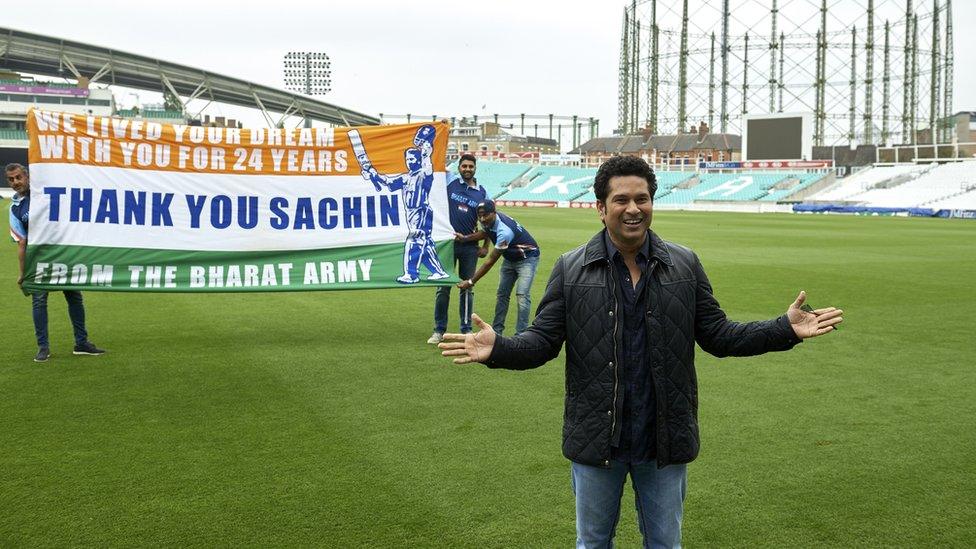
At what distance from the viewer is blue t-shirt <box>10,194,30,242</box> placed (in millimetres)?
8578

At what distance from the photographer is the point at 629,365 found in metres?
3.14

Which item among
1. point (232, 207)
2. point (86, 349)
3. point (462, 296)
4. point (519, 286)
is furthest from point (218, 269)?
point (519, 286)

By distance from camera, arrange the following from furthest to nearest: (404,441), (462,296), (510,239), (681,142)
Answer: (681,142) → (462,296) → (510,239) → (404,441)

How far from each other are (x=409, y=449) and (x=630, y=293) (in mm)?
2978

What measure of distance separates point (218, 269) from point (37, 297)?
1821 mm

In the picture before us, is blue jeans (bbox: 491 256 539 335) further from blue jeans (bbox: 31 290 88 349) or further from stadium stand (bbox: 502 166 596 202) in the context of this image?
stadium stand (bbox: 502 166 596 202)

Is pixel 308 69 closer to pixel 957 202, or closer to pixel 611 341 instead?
pixel 957 202

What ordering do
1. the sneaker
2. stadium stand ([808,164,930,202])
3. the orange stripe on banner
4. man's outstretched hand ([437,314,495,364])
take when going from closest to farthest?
man's outstretched hand ([437,314,495,364]), the sneaker, the orange stripe on banner, stadium stand ([808,164,930,202])

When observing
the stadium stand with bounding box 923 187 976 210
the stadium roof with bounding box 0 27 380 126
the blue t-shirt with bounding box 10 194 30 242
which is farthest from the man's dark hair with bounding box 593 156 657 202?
the stadium roof with bounding box 0 27 380 126

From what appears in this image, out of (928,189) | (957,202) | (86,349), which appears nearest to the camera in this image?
(86,349)

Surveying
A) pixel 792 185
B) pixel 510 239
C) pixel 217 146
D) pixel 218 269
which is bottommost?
pixel 218 269

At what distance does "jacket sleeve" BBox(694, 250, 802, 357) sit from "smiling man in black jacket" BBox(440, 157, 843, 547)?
118 millimetres

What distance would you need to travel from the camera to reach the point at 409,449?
5699 millimetres

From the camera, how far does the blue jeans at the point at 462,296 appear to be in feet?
31.8
